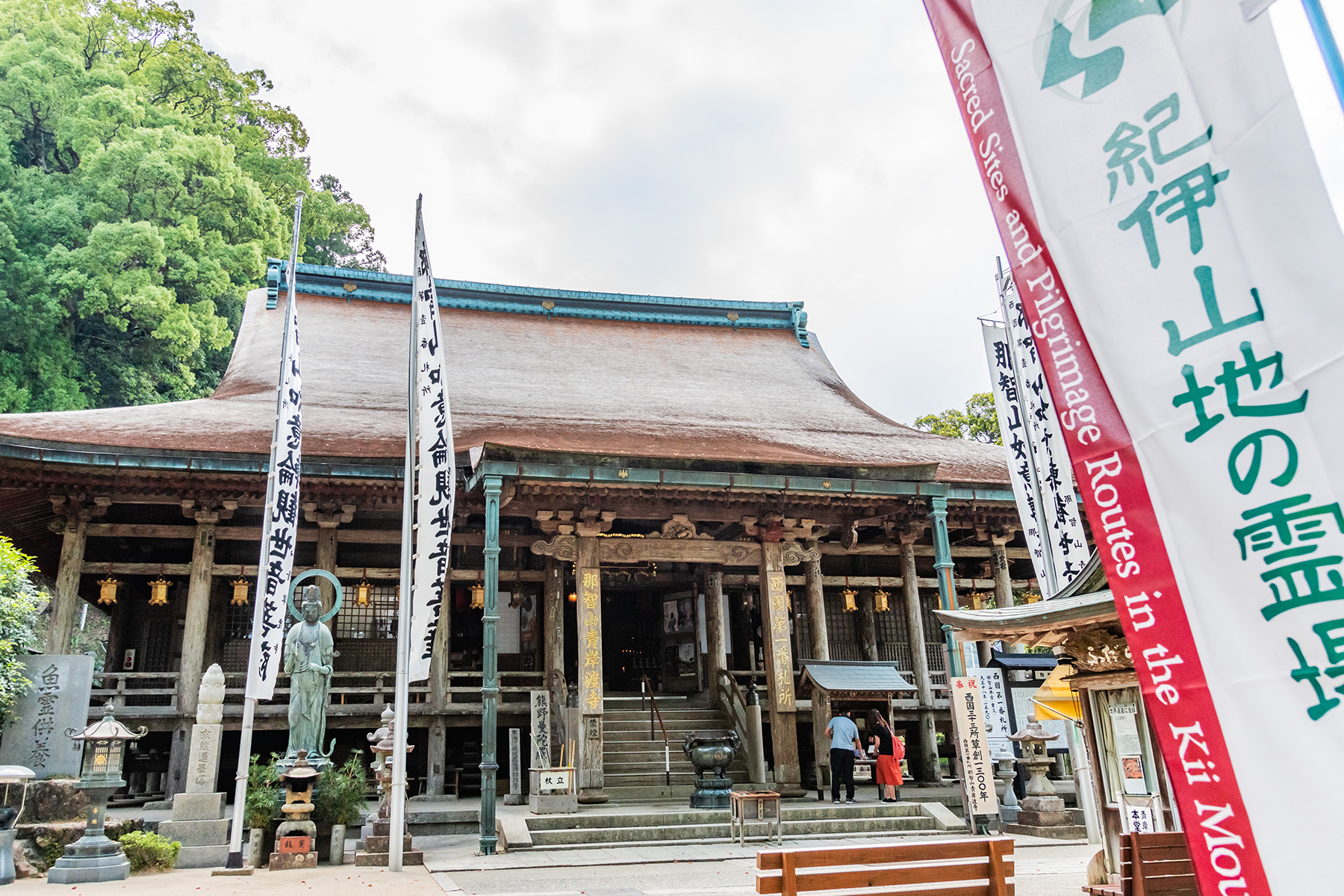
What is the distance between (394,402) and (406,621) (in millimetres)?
7992

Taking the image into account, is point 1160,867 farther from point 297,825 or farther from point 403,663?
point 297,825

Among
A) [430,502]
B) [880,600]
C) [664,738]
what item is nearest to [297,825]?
[430,502]

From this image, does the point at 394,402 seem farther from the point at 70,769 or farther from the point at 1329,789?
the point at 1329,789

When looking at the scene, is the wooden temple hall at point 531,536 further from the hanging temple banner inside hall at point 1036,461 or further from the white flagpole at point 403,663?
the hanging temple banner inside hall at point 1036,461

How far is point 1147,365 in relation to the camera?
2.55 meters

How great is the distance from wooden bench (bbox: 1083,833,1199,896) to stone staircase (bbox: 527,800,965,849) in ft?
20.6

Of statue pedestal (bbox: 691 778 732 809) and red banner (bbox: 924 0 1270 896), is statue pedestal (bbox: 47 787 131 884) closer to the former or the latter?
statue pedestal (bbox: 691 778 732 809)

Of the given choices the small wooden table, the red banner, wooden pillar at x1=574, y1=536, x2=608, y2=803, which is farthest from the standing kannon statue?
the red banner

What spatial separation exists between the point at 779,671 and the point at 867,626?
4486 millimetres

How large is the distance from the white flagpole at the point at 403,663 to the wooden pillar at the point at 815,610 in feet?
25.0

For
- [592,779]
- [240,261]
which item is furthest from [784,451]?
[240,261]

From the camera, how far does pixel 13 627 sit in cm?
959

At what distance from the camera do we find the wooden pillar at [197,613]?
13469 millimetres

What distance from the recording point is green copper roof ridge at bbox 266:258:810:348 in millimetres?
20897
